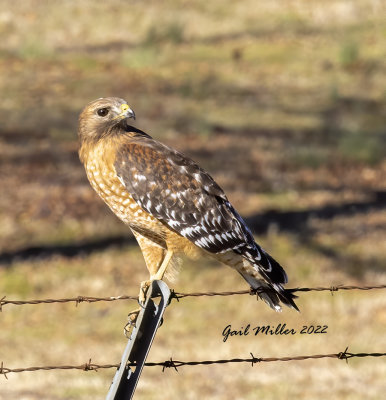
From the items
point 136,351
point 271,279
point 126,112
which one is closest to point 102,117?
point 126,112

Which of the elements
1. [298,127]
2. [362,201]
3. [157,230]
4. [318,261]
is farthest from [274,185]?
[157,230]

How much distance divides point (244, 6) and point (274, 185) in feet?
58.7

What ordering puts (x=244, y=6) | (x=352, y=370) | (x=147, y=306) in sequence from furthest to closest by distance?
1. (x=244, y=6)
2. (x=352, y=370)
3. (x=147, y=306)

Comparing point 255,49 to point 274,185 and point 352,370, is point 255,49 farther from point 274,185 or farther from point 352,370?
point 352,370

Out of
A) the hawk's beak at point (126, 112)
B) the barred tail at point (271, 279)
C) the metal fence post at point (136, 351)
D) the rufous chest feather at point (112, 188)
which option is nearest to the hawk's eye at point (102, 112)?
the hawk's beak at point (126, 112)

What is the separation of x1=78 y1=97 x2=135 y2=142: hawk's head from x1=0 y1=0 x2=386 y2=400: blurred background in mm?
3941

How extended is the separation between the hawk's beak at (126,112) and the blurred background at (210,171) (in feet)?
13.4

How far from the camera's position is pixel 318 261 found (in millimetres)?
13406

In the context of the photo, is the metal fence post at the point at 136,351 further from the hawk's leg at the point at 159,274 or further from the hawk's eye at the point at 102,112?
the hawk's eye at the point at 102,112

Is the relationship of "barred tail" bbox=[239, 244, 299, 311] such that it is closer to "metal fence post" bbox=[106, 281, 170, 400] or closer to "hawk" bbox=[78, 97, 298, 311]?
"hawk" bbox=[78, 97, 298, 311]

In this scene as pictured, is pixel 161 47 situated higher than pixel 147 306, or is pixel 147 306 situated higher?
pixel 147 306

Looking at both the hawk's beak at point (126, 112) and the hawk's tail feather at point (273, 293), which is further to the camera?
the hawk's beak at point (126, 112)

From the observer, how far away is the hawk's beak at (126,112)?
6219 mm

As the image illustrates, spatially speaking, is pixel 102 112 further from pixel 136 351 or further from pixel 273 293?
pixel 136 351
